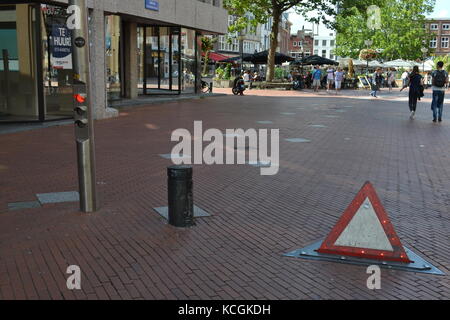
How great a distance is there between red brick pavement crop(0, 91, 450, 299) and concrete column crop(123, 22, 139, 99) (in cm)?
1241

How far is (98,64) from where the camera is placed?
15.4m

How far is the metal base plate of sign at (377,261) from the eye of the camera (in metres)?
4.27

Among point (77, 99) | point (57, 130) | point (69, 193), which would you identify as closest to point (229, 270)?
point (77, 99)

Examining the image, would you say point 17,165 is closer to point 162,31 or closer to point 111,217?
point 111,217

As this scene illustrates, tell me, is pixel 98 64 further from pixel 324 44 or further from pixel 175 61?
pixel 324 44

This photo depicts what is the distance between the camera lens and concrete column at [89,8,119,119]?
14898 mm

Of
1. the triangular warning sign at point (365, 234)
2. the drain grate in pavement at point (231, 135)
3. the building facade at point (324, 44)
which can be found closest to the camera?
the triangular warning sign at point (365, 234)

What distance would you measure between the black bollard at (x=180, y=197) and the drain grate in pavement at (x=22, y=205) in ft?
5.75

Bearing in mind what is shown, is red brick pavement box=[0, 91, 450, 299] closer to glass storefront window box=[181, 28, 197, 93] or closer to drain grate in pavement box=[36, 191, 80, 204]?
drain grate in pavement box=[36, 191, 80, 204]

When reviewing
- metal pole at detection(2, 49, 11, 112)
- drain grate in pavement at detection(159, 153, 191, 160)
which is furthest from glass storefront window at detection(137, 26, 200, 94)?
drain grate in pavement at detection(159, 153, 191, 160)

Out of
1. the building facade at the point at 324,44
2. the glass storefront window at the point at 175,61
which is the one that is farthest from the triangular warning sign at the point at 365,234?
the building facade at the point at 324,44

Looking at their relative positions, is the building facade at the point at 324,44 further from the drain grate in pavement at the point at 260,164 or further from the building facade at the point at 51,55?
the drain grate in pavement at the point at 260,164

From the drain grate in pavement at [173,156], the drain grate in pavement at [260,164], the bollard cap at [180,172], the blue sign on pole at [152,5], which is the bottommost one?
the drain grate in pavement at [260,164]
